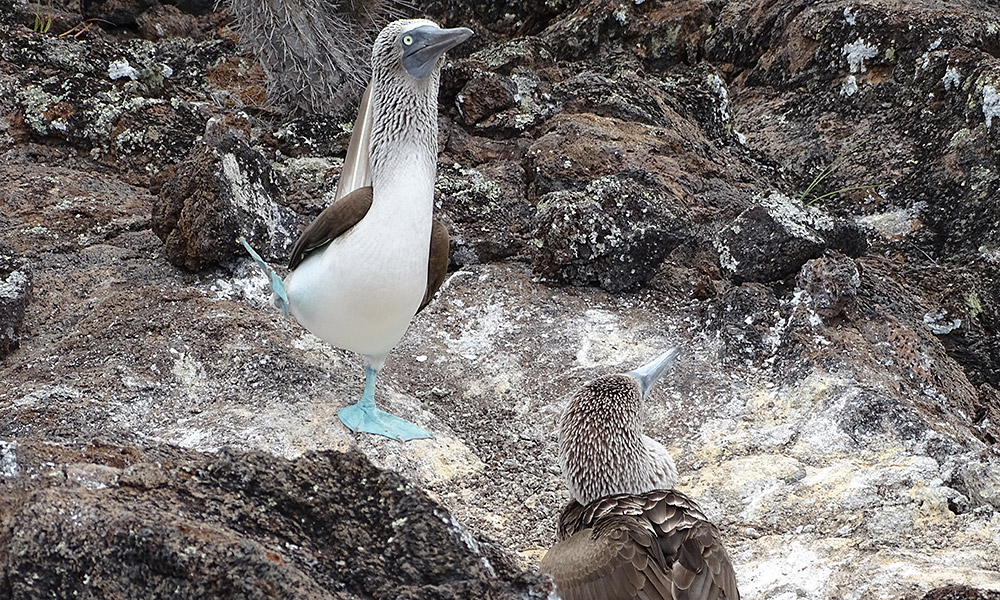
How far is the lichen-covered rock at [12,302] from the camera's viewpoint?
4.61 meters

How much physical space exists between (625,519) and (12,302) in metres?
3.21

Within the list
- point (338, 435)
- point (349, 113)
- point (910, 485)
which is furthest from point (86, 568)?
point (349, 113)

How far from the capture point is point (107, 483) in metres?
2.19

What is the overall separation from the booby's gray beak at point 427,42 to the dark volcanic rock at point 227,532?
219cm

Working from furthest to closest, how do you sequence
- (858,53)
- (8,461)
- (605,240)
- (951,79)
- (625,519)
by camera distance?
1. (858,53)
2. (951,79)
3. (605,240)
4. (625,519)
5. (8,461)

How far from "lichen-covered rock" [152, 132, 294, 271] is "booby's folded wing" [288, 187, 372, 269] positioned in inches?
46.4

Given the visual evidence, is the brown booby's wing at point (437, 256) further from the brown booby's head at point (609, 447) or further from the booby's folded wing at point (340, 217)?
the brown booby's head at point (609, 447)

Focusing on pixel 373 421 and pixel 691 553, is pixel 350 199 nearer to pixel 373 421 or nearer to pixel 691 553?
pixel 373 421

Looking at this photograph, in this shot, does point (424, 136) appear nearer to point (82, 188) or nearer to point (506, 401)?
point (506, 401)

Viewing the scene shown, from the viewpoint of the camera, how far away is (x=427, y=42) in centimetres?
407

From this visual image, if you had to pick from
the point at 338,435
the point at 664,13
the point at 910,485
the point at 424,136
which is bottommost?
the point at 338,435

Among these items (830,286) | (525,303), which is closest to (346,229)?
(525,303)

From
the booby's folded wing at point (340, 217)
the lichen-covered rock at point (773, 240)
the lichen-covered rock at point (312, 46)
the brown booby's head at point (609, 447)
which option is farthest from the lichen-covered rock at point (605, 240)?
the lichen-covered rock at point (312, 46)

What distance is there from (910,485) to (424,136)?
7.92 ft
